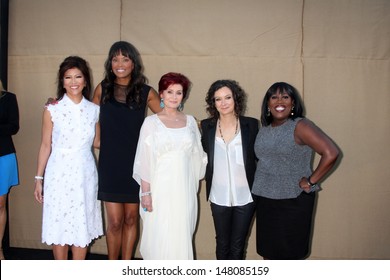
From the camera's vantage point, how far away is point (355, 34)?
11.1 feet

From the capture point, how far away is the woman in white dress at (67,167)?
7.84 ft

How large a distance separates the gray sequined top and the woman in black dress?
0.95 meters

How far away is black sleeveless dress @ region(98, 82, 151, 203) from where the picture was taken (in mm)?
2510

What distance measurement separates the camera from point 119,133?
2.51 metres

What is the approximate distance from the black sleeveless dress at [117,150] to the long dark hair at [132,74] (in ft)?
0.23

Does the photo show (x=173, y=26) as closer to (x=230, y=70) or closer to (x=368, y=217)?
(x=230, y=70)

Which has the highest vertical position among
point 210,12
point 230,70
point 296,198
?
point 210,12

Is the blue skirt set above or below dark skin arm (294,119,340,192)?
below

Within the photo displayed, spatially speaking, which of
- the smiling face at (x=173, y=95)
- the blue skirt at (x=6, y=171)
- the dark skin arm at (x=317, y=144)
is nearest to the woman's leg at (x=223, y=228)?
the dark skin arm at (x=317, y=144)

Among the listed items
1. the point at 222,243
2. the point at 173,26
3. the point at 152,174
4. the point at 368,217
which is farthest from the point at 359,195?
the point at 173,26

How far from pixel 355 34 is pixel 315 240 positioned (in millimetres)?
2089

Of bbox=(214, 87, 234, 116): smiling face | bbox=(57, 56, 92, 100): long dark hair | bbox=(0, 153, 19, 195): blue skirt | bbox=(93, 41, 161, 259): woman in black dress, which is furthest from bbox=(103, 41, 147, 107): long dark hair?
bbox=(0, 153, 19, 195): blue skirt

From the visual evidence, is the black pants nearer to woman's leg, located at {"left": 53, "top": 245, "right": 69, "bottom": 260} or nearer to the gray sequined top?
the gray sequined top

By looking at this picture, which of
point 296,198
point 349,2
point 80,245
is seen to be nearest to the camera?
point 296,198
